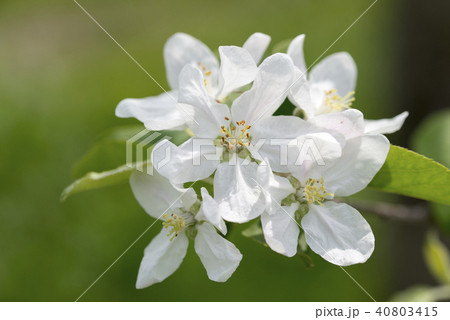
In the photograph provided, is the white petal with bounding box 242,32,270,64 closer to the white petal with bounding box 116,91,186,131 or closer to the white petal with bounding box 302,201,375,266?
the white petal with bounding box 116,91,186,131

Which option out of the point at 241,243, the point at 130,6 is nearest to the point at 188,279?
the point at 241,243

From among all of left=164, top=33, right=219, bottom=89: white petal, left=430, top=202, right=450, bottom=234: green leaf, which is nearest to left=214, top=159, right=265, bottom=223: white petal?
left=164, top=33, right=219, bottom=89: white petal

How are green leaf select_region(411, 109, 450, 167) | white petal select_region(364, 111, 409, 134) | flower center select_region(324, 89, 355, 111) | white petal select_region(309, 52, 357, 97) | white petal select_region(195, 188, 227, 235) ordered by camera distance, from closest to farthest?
white petal select_region(195, 188, 227, 235) → white petal select_region(364, 111, 409, 134) → flower center select_region(324, 89, 355, 111) → white petal select_region(309, 52, 357, 97) → green leaf select_region(411, 109, 450, 167)

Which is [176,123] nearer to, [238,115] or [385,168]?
[238,115]

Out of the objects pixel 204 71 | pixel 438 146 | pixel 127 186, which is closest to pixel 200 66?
pixel 204 71

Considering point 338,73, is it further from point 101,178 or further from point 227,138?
point 101,178

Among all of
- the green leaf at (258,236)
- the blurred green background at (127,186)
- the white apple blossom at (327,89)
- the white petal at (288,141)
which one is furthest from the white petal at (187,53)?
the blurred green background at (127,186)
